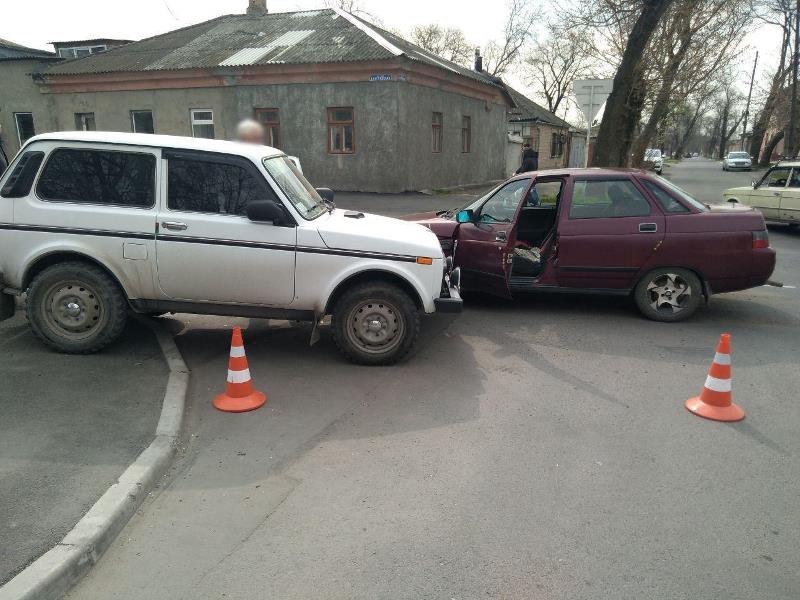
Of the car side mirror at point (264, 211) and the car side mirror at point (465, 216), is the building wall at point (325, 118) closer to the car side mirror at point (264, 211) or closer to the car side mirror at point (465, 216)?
the car side mirror at point (465, 216)

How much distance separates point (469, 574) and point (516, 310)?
5.04 metres

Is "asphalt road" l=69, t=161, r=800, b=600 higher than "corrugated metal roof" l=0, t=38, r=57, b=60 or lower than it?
lower

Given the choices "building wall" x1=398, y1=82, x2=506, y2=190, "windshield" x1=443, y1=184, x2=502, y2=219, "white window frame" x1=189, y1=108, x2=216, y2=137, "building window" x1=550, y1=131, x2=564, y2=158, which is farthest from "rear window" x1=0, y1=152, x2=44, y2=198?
"building window" x1=550, y1=131, x2=564, y2=158

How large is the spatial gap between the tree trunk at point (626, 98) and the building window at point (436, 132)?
888 centimetres

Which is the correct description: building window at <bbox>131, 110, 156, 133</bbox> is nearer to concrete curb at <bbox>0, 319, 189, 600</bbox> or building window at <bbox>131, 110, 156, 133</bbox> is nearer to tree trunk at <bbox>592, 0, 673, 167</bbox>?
tree trunk at <bbox>592, 0, 673, 167</bbox>

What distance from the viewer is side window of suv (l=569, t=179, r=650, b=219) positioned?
7086 mm

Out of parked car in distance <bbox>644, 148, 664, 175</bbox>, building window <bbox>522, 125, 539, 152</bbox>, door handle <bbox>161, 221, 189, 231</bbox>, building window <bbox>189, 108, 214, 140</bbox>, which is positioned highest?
building window <bbox>522, 125, 539, 152</bbox>

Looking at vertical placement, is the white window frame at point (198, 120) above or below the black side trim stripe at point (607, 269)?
above

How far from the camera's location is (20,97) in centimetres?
2541

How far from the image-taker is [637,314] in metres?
7.46

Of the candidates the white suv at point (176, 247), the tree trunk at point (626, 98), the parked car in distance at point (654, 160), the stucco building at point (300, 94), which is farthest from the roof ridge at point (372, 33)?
the parked car in distance at point (654, 160)

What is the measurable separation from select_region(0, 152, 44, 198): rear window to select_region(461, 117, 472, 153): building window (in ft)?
72.3

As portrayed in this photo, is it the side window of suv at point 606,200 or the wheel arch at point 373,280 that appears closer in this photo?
the wheel arch at point 373,280

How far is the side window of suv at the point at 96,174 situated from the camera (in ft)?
17.7
